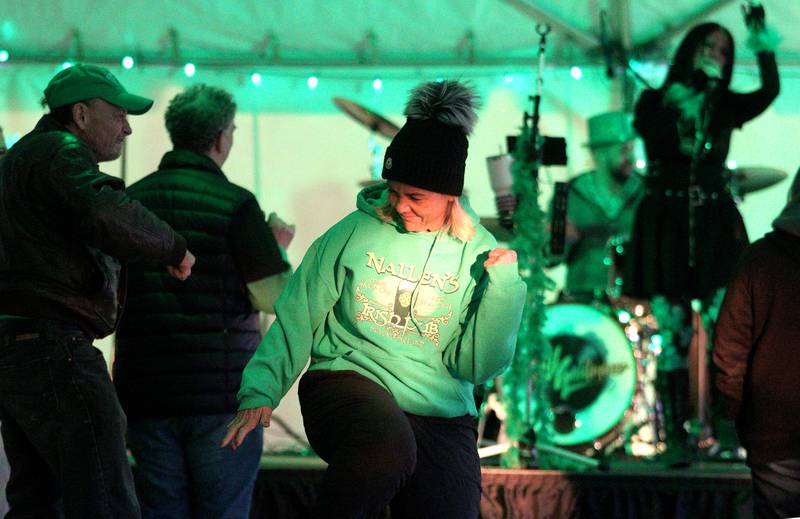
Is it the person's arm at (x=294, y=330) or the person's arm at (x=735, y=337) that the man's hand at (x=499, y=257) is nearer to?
the person's arm at (x=294, y=330)

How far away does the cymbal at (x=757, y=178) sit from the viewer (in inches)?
285

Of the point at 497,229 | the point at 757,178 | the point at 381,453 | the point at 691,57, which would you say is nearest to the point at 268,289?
the point at 381,453

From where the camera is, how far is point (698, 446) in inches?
270

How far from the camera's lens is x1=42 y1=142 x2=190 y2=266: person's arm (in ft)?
12.3

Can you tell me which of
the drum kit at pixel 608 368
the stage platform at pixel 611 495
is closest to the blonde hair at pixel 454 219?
the stage platform at pixel 611 495

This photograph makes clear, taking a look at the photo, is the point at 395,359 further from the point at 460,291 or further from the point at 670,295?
the point at 670,295

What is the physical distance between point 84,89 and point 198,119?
2.30ft

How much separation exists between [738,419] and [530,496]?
5.57ft

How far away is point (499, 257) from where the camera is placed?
11.5ft

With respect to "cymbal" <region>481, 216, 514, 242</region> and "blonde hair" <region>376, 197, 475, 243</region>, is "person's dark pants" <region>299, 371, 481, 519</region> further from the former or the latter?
"cymbal" <region>481, 216, 514, 242</region>

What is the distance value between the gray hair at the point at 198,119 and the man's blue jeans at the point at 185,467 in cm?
104

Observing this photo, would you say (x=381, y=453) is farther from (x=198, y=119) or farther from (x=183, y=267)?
(x=198, y=119)

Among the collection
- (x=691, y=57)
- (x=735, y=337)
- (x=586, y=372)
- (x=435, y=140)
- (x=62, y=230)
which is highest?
(x=691, y=57)

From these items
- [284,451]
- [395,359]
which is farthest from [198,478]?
[284,451]
